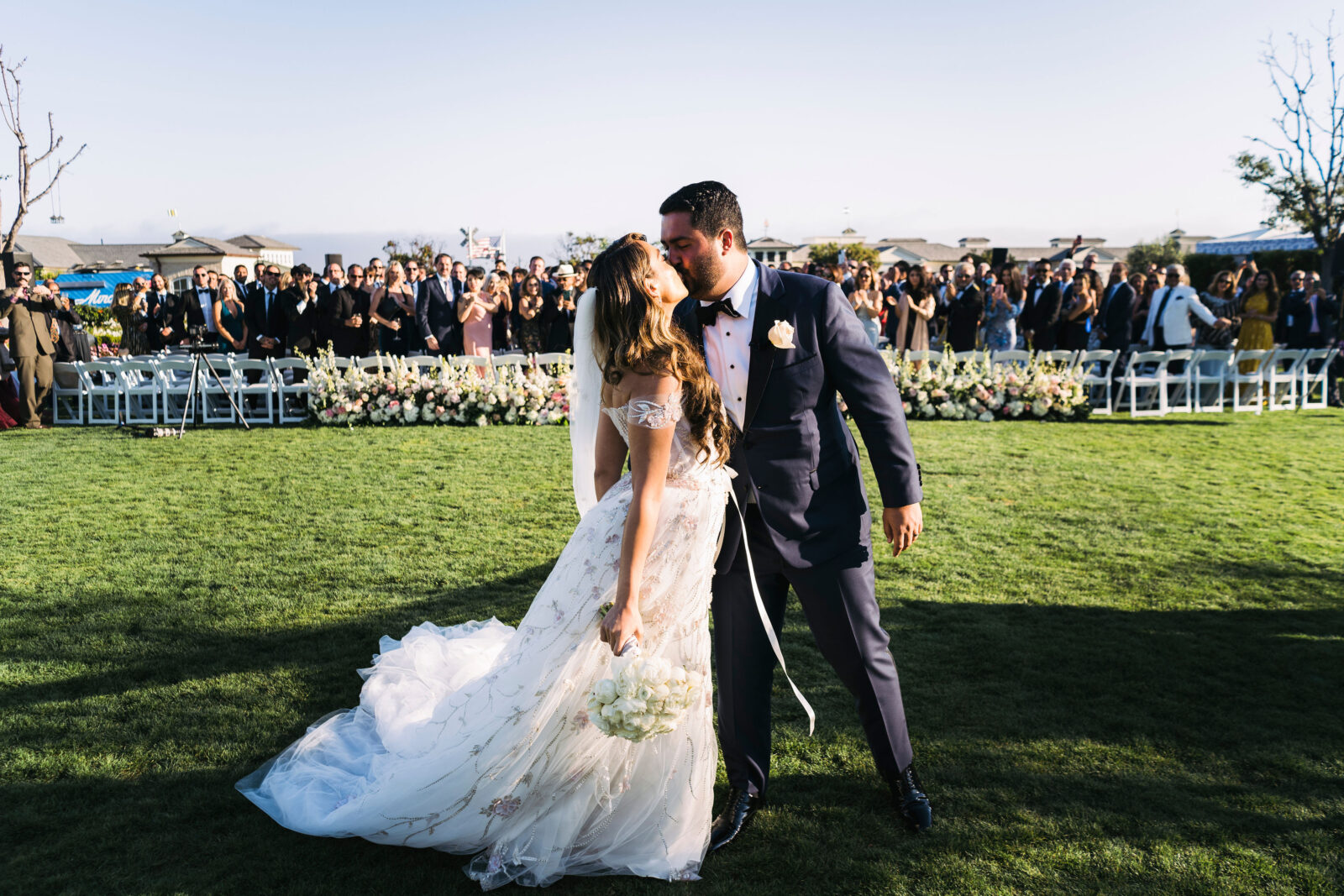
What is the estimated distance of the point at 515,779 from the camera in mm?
2973

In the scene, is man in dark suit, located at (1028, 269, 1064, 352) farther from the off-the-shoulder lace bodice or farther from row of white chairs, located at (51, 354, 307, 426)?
the off-the-shoulder lace bodice

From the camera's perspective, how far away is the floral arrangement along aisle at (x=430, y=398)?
1216cm

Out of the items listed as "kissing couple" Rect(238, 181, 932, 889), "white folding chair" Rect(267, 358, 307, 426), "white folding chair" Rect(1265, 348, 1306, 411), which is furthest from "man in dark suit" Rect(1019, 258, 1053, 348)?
"kissing couple" Rect(238, 181, 932, 889)

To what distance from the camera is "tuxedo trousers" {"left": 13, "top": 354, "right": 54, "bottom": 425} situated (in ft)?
40.4

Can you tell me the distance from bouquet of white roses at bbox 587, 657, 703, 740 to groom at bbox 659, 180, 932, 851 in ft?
1.87

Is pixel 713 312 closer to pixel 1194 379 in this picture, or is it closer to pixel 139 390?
pixel 139 390

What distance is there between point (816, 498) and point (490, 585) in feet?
10.6

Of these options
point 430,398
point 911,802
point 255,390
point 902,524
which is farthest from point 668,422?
point 255,390

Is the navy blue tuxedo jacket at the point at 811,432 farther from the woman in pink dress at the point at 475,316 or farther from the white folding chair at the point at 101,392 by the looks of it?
the white folding chair at the point at 101,392

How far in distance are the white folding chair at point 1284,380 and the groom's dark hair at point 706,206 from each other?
13.9 meters

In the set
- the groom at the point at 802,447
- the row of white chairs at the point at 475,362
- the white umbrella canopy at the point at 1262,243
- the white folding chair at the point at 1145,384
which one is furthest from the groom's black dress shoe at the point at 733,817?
the white umbrella canopy at the point at 1262,243

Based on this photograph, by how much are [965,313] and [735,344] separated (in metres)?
13.3

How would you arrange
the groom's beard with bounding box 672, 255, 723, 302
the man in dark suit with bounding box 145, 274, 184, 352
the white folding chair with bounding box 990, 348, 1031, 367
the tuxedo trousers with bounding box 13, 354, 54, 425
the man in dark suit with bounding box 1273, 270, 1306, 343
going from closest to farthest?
1. the groom's beard with bounding box 672, 255, 723, 302
2. the tuxedo trousers with bounding box 13, 354, 54, 425
3. the white folding chair with bounding box 990, 348, 1031, 367
4. the man in dark suit with bounding box 1273, 270, 1306, 343
5. the man in dark suit with bounding box 145, 274, 184, 352

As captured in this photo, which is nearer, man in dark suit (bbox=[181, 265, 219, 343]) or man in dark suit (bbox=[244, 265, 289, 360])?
man in dark suit (bbox=[244, 265, 289, 360])
